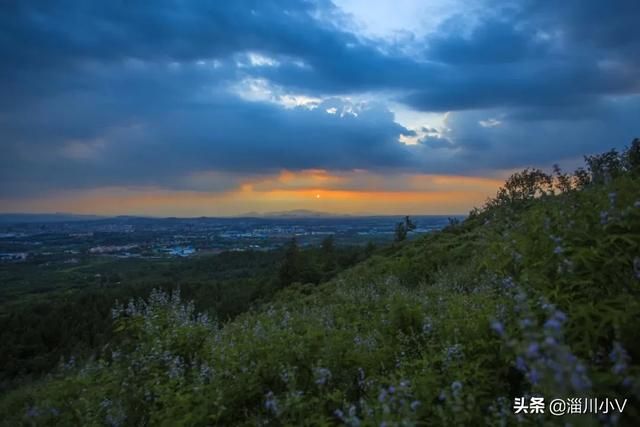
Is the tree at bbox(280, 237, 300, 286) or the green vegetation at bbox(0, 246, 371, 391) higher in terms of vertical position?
the tree at bbox(280, 237, 300, 286)

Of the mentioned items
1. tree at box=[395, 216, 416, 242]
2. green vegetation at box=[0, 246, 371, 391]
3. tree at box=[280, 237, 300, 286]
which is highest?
tree at box=[395, 216, 416, 242]

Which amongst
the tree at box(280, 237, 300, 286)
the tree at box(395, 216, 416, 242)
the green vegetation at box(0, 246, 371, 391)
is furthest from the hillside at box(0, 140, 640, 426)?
the tree at box(280, 237, 300, 286)

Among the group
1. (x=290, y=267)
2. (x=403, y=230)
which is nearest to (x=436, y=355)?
(x=403, y=230)

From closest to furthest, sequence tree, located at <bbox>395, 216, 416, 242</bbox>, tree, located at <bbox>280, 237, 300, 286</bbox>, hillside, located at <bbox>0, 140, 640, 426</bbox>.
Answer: hillside, located at <bbox>0, 140, 640, 426</bbox>
tree, located at <bbox>395, 216, 416, 242</bbox>
tree, located at <bbox>280, 237, 300, 286</bbox>

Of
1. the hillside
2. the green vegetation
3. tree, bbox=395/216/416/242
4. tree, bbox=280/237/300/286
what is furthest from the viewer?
the green vegetation

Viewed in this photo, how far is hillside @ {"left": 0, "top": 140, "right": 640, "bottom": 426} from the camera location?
2822mm

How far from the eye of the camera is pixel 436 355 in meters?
4.23

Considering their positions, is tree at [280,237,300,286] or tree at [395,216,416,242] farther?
tree at [280,237,300,286]

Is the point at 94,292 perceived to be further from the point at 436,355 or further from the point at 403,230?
the point at 436,355

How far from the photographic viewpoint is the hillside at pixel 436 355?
111 inches

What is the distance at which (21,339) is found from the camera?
2203 inches

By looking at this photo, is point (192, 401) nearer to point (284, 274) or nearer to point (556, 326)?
point (556, 326)

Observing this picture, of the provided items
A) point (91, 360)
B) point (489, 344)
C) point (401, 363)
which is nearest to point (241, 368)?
point (401, 363)

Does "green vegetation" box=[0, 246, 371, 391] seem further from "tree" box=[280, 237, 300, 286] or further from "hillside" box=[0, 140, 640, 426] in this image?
"hillside" box=[0, 140, 640, 426]
